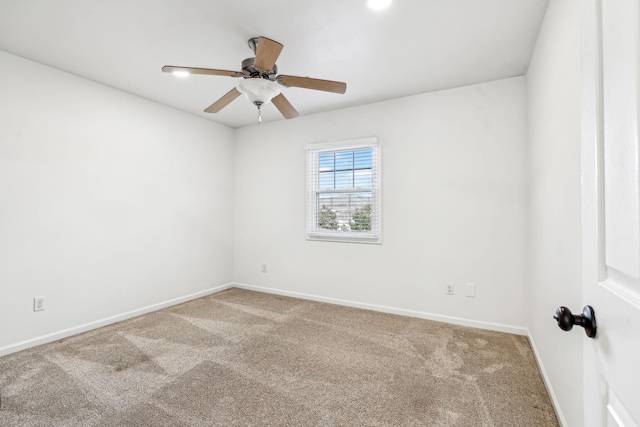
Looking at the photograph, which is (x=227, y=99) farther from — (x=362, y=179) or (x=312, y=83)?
(x=362, y=179)

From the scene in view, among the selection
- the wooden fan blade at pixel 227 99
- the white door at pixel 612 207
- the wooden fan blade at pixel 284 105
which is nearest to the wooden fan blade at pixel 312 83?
the wooden fan blade at pixel 284 105


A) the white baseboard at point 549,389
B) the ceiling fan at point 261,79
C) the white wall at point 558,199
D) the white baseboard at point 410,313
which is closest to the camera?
the white wall at point 558,199

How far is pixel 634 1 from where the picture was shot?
1.72 feet

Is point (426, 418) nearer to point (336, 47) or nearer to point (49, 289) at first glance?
point (336, 47)

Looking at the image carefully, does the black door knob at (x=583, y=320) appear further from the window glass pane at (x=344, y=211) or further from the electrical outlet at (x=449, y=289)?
the window glass pane at (x=344, y=211)

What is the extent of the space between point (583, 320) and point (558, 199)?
1286mm

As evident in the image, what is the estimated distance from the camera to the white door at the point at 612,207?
1.74ft

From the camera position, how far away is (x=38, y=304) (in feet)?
8.83

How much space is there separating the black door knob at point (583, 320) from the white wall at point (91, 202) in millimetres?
3634

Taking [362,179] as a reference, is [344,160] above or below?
above

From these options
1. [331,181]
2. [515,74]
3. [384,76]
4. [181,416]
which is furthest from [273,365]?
[515,74]

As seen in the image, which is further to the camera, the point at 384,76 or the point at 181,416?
the point at 384,76

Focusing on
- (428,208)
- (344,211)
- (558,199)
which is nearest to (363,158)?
(344,211)

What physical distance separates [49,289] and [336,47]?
10.8ft
